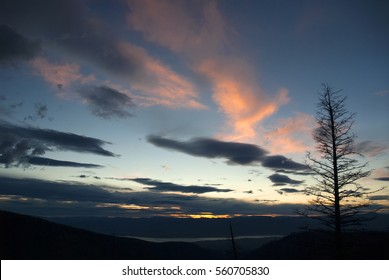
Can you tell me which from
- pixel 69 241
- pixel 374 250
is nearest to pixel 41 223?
pixel 69 241

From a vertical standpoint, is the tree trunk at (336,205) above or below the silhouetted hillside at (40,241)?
above

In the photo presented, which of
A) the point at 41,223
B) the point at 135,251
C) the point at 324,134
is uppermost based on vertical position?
the point at 324,134

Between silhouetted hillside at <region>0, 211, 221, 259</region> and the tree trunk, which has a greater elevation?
the tree trunk

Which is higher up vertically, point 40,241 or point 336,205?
point 336,205

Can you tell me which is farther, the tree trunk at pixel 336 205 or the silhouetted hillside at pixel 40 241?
the silhouetted hillside at pixel 40 241

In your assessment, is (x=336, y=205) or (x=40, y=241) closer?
(x=336, y=205)

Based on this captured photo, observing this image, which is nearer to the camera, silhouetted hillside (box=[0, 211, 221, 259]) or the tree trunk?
the tree trunk

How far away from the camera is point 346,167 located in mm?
16125

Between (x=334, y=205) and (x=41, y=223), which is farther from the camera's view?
(x=41, y=223)
